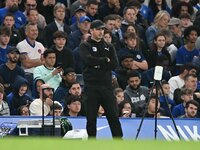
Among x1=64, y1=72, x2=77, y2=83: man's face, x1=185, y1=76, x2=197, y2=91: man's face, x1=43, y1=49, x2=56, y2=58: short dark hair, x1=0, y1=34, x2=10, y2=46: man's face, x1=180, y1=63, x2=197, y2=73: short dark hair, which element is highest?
x1=0, y1=34, x2=10, y2=46: man's face

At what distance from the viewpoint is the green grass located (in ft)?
29.1

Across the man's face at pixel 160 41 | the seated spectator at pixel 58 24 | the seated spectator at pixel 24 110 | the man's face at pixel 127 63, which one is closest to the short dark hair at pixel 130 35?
the man's face at pixel 127 63

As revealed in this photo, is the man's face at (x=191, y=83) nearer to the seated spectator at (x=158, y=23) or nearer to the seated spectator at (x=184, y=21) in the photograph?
the seated spectator at (x=158, y=23)

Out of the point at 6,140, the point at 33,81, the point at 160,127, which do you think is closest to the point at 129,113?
the point at 160,127

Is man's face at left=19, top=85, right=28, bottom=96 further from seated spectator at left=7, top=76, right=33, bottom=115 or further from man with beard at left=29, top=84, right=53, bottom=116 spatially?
man with beard at left=29, top=84, right=53, bottom=116

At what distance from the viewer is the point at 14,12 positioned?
758 inches

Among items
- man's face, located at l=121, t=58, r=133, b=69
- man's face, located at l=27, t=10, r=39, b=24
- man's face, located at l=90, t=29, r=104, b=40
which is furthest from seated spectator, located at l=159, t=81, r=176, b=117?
man's face, located at l=27, t=10, r=39, b=24

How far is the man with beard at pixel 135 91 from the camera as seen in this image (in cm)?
1738

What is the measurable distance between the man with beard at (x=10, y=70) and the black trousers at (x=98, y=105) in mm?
3015

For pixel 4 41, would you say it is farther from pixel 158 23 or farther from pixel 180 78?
pixel 158 23

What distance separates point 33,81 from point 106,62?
3170 mm

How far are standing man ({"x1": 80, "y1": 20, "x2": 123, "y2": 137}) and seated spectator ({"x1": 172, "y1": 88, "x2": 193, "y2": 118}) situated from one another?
2.52 m

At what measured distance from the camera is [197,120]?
1647 cm

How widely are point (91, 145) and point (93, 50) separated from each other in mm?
5884
